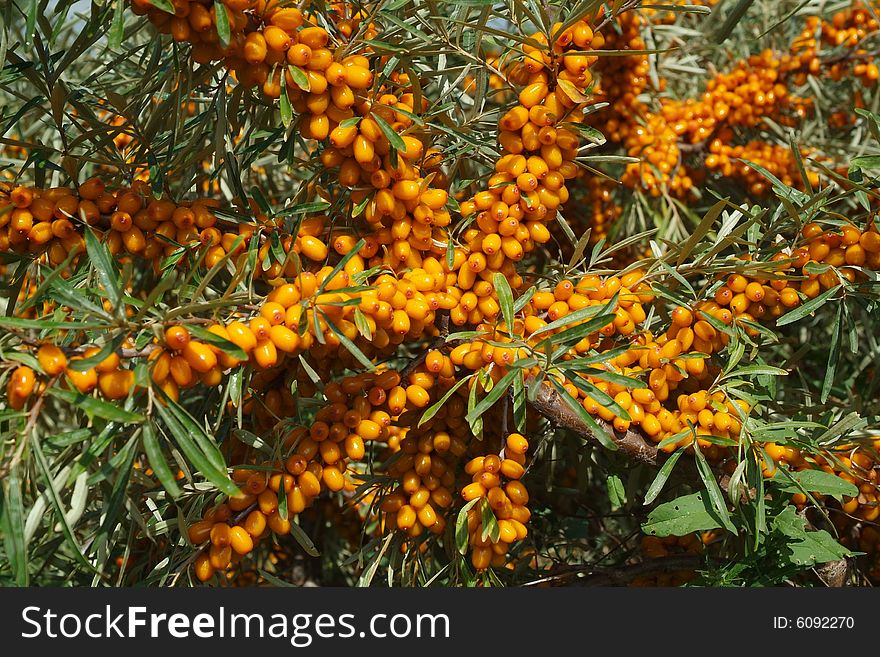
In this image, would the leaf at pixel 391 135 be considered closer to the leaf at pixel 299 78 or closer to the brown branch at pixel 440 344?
the leaf at pixel 299 78

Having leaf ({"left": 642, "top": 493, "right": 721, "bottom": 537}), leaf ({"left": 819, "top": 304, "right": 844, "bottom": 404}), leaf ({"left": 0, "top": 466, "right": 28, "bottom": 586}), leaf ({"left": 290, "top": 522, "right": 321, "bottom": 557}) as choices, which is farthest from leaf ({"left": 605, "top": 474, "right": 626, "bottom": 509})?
leaf ({"left": 0, "top": 466, "right": 28, "bottom": 586})

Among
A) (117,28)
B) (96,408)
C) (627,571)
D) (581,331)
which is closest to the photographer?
(96,408)

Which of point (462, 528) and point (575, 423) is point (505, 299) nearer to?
point (575, 423)

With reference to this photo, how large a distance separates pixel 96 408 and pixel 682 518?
77cm

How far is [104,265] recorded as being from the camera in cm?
77

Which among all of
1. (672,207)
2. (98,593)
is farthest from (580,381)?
(672,207)

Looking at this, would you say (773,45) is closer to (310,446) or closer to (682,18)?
(682,18)

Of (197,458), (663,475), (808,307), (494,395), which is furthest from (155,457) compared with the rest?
(808,307)

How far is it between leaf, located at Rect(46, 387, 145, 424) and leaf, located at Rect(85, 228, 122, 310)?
0.36 feet

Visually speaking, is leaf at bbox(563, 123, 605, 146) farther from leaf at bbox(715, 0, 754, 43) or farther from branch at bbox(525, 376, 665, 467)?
branch at bbox(525, 376, 665, 467)

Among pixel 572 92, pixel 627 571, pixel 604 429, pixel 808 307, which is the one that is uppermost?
pixel 572 92

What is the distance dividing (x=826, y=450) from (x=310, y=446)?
2.54ft

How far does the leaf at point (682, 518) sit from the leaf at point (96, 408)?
0.71 meters

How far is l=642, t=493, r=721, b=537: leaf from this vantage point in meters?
1.00
